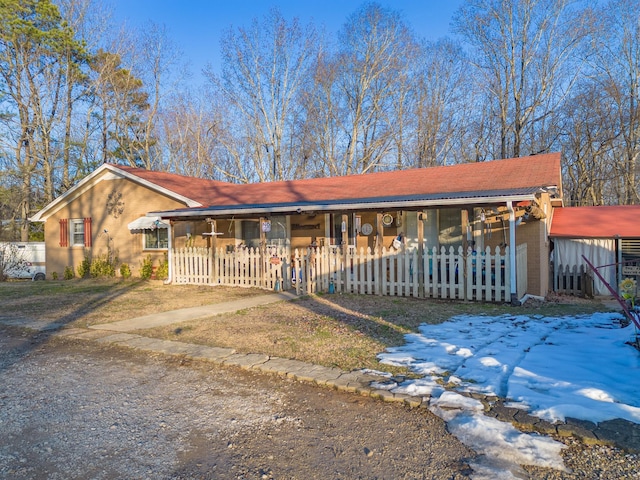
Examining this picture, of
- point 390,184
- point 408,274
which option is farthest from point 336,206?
point 390,184

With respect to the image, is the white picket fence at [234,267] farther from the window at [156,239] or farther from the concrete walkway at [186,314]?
the window at [156,239]

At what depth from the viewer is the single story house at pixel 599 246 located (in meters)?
12.4

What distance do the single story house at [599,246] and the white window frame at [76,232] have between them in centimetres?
1758

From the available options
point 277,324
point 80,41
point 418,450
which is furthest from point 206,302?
point 80,41

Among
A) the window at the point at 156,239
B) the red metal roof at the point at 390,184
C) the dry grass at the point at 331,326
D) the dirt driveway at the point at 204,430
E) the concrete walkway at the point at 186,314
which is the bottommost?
the dirt driveway at the point at 204,430

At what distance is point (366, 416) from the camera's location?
3.51 metres

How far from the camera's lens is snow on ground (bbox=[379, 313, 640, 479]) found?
2953mm

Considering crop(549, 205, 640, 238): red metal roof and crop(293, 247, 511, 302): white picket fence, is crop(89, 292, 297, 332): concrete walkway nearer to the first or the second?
crop(293, 247, 511, 302): white picket fence

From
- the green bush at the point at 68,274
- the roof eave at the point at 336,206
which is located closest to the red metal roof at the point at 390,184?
the roof eave at the point at 336,206

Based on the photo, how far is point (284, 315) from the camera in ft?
26.4

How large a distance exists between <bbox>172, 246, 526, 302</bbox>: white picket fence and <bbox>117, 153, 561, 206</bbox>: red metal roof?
174 cm

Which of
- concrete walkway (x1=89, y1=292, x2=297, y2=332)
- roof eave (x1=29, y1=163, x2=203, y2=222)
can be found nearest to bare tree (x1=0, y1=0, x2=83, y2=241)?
roof eave (x1=29, y1=163, x2=203, y2=222)

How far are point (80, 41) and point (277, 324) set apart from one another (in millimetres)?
28887

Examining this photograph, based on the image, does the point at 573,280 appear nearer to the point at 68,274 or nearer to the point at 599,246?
the point at 599,246
